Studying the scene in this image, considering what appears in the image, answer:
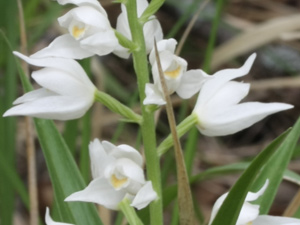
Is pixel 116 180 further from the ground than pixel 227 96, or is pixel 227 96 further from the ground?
pixel 227 96

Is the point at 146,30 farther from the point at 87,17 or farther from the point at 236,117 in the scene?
the point at 236,117

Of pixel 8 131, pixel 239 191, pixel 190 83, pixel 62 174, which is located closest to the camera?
pixel 239 191

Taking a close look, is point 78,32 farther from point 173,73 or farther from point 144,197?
point 144,197

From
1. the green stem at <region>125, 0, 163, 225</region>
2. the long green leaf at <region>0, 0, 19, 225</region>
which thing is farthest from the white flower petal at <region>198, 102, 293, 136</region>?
the long green leaf at <region>0, 0, 19, 225</region>

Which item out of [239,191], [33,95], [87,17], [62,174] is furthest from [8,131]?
[239,191]

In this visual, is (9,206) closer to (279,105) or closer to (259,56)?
(279,105)

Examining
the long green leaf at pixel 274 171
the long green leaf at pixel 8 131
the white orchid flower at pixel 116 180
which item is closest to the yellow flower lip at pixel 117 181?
the white orchid flower at pixel 116 180

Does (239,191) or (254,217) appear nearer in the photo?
(239,191)

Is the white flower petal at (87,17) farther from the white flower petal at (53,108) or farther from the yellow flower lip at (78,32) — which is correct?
the white flower petal at (53,108)

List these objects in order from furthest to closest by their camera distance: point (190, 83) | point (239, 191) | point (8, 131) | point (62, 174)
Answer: point (8, 131) < point (62, 174) < point (190, 83) < point (239, 191)

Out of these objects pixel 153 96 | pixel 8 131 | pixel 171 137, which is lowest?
pixel 8 131
